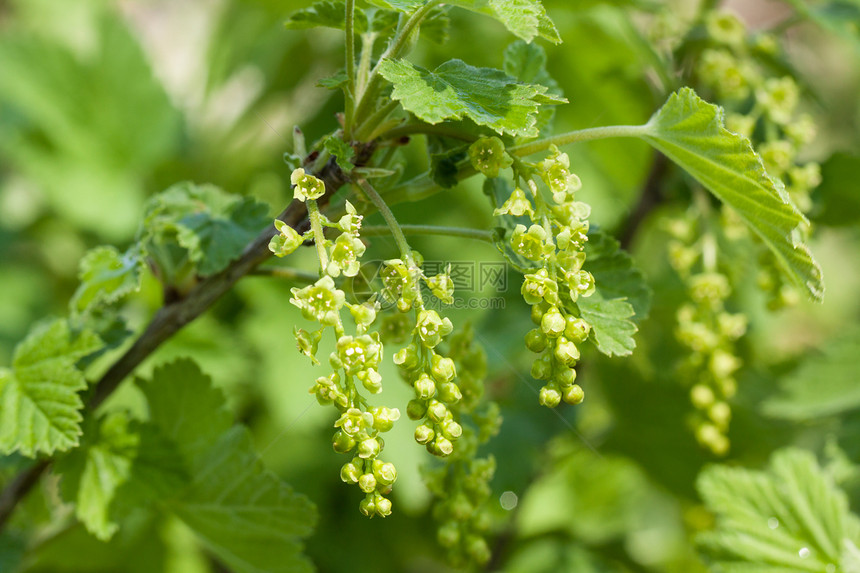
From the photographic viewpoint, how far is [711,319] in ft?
3.30

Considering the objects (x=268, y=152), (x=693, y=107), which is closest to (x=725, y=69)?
(x=693, y=107)

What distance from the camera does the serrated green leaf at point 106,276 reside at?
0.77 m

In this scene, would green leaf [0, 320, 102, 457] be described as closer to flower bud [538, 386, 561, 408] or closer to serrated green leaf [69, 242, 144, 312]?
serrated green leaf [69, 242, 144, 312]

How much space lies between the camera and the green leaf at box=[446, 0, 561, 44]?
546mm

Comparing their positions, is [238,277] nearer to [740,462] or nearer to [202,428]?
[202,428]

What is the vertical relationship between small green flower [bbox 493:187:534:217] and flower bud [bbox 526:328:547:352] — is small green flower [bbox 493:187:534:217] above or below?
above

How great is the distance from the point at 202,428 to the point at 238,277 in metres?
0.22

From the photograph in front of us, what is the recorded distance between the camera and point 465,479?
719 millimetres

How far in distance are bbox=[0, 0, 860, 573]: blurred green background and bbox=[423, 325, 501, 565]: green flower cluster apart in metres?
0.42

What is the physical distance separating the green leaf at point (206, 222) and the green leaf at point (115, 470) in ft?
0.66

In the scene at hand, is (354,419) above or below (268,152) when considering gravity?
above

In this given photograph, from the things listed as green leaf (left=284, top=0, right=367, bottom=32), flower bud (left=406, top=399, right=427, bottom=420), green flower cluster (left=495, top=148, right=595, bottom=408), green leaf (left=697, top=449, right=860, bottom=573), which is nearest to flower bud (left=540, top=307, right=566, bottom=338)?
green flower cluster (left=495, top=148, right=595, bottom=408)

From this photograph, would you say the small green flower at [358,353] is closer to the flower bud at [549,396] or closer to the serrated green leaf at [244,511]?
the flower bud at [549,396]

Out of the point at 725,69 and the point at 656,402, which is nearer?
the point at 725,69
